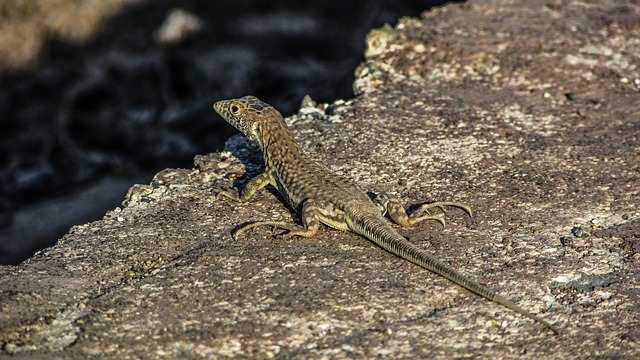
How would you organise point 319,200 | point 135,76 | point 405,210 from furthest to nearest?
point 135,76, point 405,210, point 319,200

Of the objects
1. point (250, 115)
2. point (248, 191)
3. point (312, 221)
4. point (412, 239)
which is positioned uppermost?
point (250, 115)

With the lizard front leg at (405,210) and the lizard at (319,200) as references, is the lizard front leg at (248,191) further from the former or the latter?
the lizard front leg at (405,210)

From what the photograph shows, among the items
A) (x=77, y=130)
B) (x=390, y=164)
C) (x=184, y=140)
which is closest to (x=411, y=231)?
(x=390, y=164)

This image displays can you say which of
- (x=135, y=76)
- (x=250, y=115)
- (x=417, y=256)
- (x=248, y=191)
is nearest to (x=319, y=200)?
(x=248, y=191)

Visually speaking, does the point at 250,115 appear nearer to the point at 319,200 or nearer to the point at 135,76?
the point at 319,200

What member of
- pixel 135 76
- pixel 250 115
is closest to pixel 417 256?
pixel 250 115

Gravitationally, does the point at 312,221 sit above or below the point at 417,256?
above

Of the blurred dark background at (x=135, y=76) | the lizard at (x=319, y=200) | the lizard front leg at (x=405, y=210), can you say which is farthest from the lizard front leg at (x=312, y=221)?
the blurred dark background at (x=135, y=76)

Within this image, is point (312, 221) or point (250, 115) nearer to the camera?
point (312, 221)

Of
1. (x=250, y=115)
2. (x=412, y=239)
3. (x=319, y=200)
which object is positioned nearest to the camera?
(x=412, y=239)

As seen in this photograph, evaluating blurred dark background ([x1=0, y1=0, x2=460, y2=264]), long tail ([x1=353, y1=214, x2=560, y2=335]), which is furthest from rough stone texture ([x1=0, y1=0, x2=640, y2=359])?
blurred dark background ([x1=0, y1=0, x2=460, y2=264])
